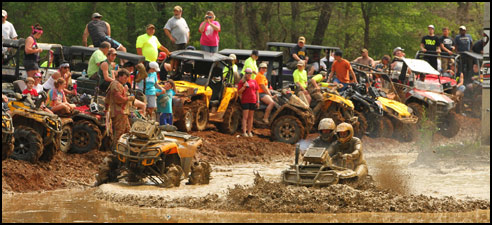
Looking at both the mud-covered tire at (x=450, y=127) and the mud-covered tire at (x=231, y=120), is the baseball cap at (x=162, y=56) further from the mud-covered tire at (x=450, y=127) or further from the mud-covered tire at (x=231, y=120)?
the mud-covered tire at (x=450, y=127)

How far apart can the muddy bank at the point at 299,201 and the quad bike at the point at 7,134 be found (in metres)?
1.55

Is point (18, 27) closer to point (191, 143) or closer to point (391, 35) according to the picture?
point (391, 35)

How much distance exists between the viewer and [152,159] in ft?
50.2

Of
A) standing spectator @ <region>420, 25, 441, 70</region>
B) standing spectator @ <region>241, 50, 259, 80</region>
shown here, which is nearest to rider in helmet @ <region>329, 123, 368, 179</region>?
standing spectator @ <region>241, 50, 259, 80</region>

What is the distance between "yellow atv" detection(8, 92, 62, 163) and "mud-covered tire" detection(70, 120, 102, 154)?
3.37ft

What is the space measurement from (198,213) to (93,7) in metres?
20.5

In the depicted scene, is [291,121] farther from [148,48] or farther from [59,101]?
[59,101]

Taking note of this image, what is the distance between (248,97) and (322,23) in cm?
1360

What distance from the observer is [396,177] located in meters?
19.1

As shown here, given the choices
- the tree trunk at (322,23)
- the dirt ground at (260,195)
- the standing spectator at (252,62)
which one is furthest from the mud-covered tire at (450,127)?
the dirt ground at (260,195)

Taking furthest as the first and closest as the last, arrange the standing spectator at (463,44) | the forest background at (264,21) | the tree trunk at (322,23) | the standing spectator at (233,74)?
the tree trunk at (322,23) < the forest background at (264,21) < the standing spectator at (463,44) < the standing spectator at (233,74)

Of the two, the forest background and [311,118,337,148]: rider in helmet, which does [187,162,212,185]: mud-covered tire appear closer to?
[311,118,337,148]: rider in helmet

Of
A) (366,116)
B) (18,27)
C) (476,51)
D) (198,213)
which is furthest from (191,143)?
(18,27)

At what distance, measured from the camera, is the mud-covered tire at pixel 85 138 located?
17.2 m
